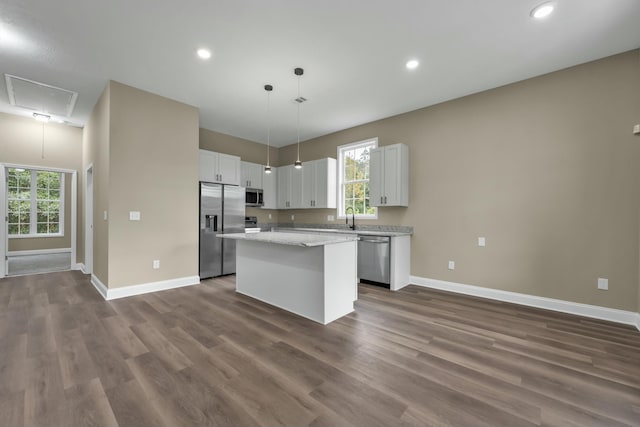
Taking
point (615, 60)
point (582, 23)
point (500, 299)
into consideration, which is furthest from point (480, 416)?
point (615, 60)

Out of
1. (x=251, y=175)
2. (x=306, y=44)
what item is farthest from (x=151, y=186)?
(x=306, y=44)

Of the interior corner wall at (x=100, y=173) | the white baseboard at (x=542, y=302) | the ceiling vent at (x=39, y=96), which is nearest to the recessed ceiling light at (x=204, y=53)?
the interior corner wall at (x=100, y=173)

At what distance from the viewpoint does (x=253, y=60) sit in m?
3.18

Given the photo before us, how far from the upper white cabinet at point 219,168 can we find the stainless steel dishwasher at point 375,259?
111 inches

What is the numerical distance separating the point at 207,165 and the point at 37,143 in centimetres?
347

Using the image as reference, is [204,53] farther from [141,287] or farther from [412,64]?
[141,287]

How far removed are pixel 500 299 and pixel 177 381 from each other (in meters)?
3.89

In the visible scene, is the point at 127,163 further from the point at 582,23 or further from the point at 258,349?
the point at 582,23

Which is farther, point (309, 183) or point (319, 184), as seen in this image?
point (309, 183)

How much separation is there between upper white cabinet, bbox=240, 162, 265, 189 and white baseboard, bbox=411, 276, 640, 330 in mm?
4010

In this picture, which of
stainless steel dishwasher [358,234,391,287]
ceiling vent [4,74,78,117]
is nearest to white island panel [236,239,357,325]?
stainless steel dishwasher [358,234,391,287]

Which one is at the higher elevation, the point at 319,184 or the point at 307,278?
the point at 319,184

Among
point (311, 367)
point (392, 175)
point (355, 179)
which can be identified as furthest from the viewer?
point (355, 179)

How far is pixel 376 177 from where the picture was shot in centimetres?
479
